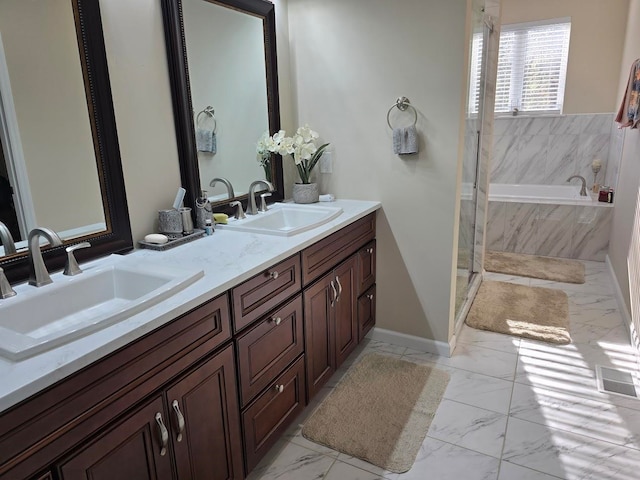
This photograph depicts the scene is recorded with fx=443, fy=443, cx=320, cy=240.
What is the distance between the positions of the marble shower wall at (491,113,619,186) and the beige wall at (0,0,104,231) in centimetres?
456

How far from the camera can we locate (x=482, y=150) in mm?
3420

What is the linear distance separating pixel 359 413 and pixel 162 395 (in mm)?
1176

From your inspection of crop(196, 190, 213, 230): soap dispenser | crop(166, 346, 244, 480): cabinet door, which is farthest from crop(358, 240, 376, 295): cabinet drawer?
crop(166, 346, 244, 480): cabinet door

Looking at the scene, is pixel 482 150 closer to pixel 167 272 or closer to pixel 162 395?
pixel 167 272

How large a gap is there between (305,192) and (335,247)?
0.54 m

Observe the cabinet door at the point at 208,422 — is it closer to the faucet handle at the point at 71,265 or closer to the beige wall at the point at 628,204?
the faucet handle at the point at 71,265

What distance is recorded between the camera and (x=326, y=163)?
8.82 ft

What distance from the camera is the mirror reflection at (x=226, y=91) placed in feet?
6.63

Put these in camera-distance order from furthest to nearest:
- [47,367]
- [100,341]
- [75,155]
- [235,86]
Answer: [235,86]
[75,155]
[100,341]
[47,367]

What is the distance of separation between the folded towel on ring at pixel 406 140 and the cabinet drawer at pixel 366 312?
85 cm

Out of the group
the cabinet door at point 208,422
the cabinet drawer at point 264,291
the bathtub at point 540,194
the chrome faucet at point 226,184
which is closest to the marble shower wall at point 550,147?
the bathtub at point 540,194

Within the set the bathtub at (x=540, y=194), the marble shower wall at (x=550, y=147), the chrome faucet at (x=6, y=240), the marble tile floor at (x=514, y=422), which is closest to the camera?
the chrome faucet at (x=6, y=240)

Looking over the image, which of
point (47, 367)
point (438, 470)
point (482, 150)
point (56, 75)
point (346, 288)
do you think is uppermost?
point (56, 75)

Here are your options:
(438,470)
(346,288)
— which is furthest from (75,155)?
(438,470)
